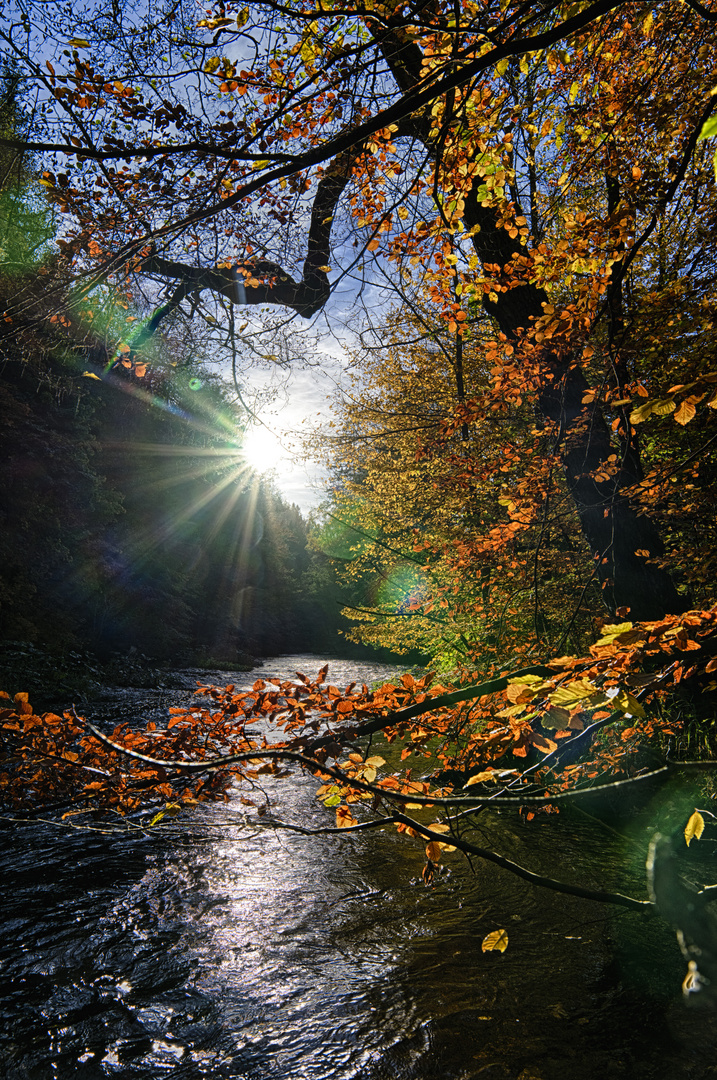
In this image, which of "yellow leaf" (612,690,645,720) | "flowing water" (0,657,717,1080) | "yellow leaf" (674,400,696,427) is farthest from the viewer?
"flowing water" (0,657,717,1080)

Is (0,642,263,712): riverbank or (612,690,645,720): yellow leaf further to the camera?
(0,642,263,712): riverbank

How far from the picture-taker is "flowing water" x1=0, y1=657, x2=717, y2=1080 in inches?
132

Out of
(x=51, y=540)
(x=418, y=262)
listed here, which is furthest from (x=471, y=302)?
(x=51, y=540)

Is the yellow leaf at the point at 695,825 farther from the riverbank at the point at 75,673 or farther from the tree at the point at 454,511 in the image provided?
the riverbank at the point at 75,673

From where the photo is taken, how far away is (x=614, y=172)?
482cm

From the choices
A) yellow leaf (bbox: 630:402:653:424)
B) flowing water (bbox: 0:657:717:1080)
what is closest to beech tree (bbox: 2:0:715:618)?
yellow leaf (bbox: 630:402:653:424)

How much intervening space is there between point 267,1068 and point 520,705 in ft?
11.4

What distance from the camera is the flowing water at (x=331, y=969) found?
3.34 metres

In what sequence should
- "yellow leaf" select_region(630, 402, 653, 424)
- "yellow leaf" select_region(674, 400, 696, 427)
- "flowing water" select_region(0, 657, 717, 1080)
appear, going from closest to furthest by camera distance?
"yellow leaf" select_region(630, 402, 653, 424) < "yellow leaf" select_region(674, 400, 696, 427) < "flowing water" select_region(0, 657, 717, 1080)

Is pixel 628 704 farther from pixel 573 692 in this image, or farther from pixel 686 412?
pixel 686 412

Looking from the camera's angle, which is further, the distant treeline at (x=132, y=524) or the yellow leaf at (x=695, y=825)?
the distant treeline at (x=132, y=524)

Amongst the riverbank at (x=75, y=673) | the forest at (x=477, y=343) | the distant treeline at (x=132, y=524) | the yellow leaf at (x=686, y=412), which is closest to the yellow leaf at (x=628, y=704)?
the forest at (x=477, y=343)

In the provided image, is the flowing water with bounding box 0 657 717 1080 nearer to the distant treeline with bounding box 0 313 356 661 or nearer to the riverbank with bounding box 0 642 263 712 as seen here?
the distant treeline with bounding box 0 313 356 661

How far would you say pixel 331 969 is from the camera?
13.8 feet
